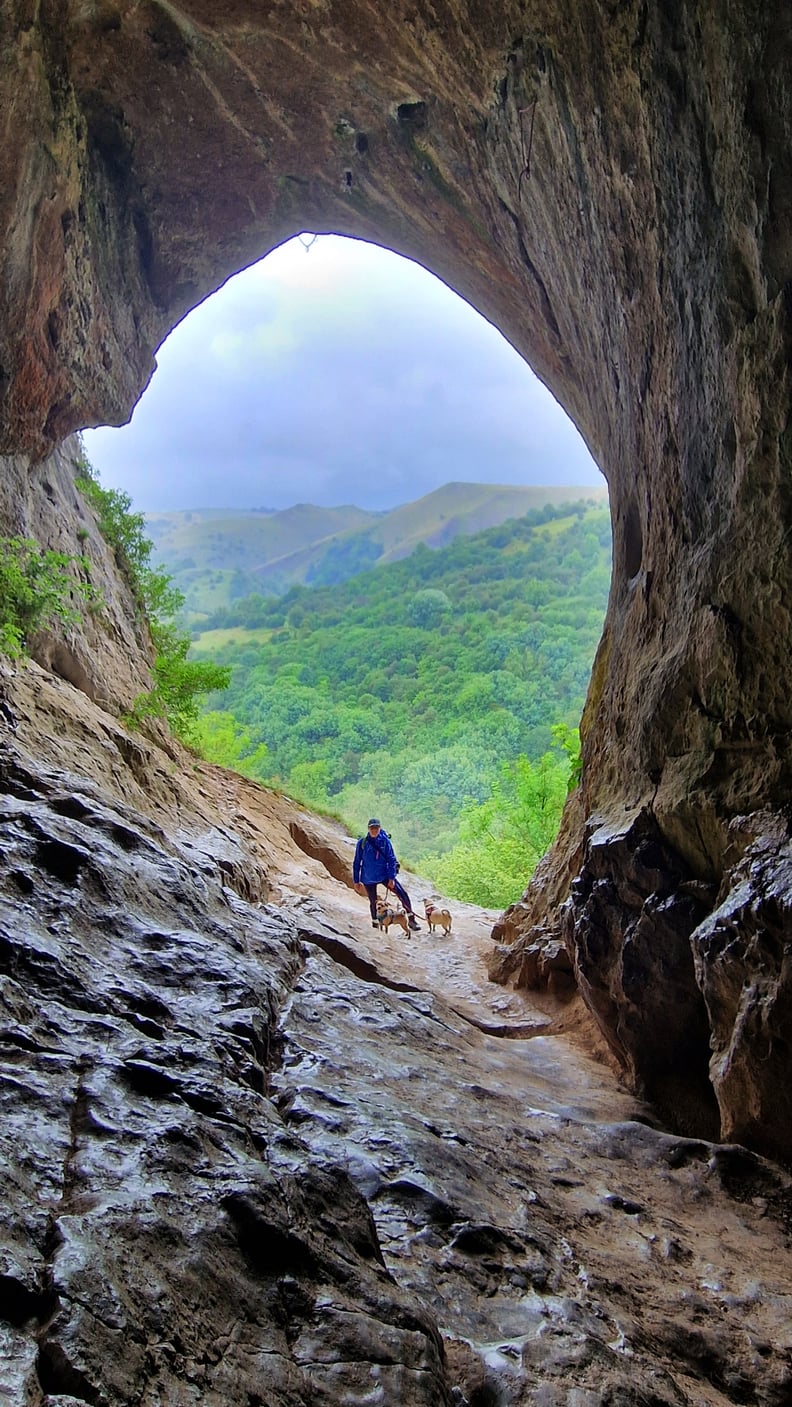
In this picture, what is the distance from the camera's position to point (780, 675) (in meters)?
5.34

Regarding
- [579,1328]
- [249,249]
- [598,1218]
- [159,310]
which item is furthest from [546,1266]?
[249,249]

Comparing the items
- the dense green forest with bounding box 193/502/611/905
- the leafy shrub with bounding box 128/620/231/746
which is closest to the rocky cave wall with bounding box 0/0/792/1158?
the leafy shrub with bounding box 128/620/231/746

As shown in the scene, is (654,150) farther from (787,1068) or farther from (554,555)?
(554,555)

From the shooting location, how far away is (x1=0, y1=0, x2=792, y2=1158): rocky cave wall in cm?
522

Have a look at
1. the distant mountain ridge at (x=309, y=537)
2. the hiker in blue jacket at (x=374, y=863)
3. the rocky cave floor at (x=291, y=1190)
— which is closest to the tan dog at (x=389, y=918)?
the hiker in blue jacket at (x=374, y=863)

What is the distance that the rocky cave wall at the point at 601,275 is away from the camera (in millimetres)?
5223

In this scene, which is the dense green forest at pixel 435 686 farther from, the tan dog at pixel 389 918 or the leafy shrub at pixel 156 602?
the tan dog at pixel 389 918

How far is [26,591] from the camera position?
8461 millimetres

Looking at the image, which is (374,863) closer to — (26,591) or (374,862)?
(374,862)

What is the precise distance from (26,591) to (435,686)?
69.7 metres

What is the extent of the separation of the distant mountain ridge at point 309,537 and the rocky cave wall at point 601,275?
4327 inches

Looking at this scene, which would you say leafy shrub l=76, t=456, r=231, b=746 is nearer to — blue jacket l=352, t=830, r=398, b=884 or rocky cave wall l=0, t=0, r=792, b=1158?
rocky cave wall l=0, t=0, r=792, b=1158

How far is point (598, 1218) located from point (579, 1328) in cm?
125

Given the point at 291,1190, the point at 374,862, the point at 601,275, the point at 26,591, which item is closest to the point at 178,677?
the point at 374,862
